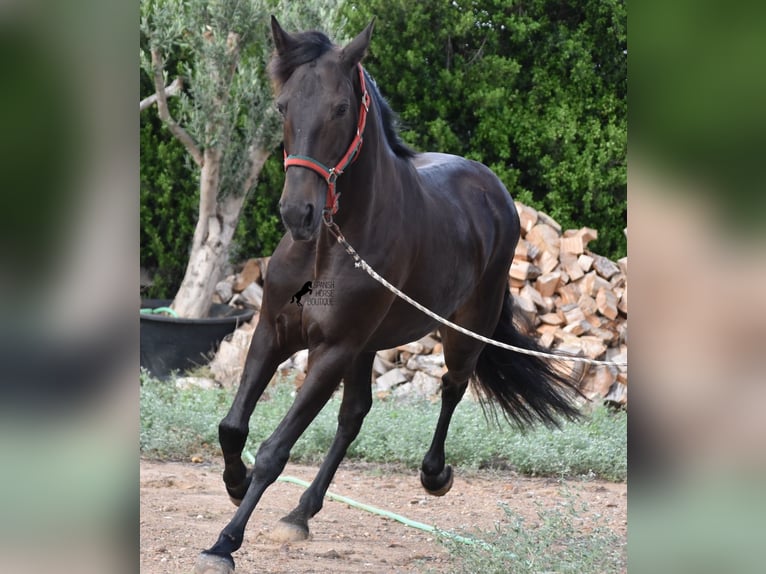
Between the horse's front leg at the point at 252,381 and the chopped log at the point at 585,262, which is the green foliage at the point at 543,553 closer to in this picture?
the horse's front leg at the point at 252,381

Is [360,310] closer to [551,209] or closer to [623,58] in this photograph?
[551,209]

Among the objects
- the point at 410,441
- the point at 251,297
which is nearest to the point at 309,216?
the point at 410,441

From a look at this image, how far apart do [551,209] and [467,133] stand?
1.23 meters

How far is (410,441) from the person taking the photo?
5.93 m

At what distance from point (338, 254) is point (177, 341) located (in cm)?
471

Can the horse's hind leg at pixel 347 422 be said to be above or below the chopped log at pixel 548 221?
above

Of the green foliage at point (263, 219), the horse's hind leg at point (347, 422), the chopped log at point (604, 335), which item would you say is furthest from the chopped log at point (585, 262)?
the horse's hind leg at point (347, 422)

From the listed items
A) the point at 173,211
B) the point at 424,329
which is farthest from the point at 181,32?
the point at 424,329

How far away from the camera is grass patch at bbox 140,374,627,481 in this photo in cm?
574

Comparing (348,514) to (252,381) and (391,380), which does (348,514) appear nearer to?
(252,381)

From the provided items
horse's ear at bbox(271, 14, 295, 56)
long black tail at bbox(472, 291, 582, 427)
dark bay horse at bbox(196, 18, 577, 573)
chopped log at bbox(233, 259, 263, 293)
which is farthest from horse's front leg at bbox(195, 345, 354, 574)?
chopped log at bbox(233, 259, 263, 293)

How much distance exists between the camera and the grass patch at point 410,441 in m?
5.74

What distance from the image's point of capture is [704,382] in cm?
114

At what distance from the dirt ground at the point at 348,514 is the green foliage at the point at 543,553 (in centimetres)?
15
